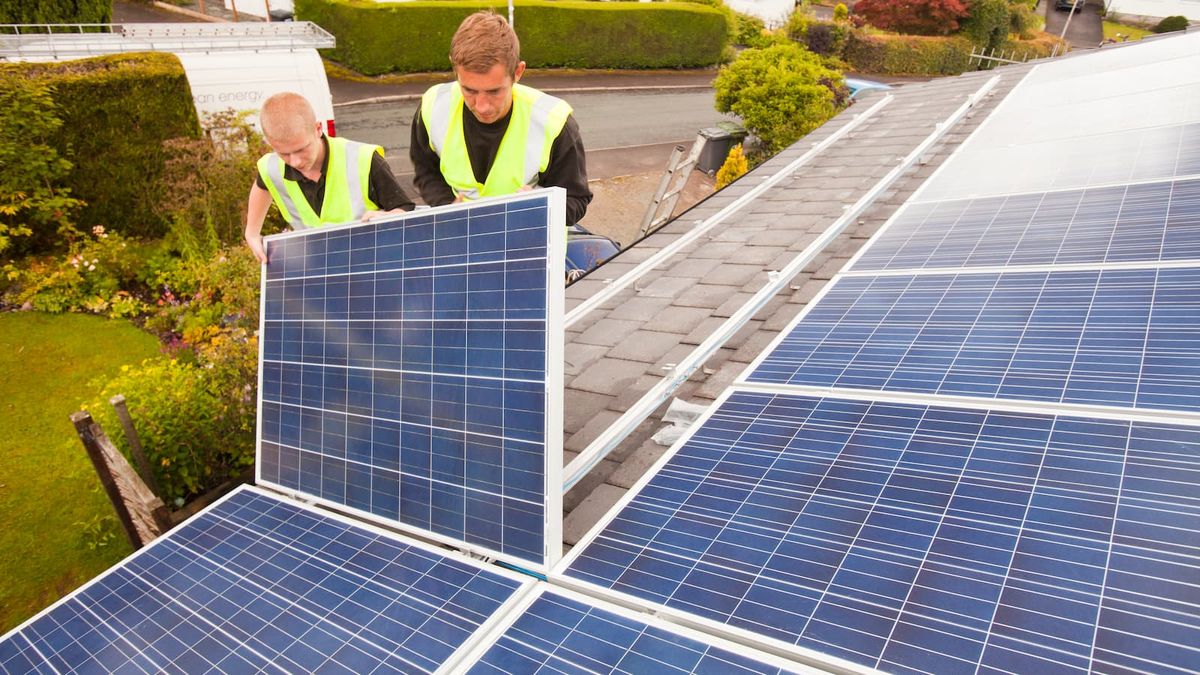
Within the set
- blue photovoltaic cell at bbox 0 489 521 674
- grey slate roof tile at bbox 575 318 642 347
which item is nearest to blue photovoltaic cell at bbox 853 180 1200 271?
grey slate roof tile at bbox 575 318 642 347

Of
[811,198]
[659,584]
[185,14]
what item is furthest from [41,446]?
[185,14]

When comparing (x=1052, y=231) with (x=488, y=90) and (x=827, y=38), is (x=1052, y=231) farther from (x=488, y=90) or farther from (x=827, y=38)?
(x=827, y=38)

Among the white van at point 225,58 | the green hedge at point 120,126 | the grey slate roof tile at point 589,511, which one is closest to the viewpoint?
the grey slate roof tile at point 589,511

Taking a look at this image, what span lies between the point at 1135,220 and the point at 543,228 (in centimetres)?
429

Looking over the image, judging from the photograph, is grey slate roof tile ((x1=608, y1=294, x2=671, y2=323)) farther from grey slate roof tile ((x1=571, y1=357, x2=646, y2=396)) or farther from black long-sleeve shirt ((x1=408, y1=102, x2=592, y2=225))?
black long-sleeve shirt ((x1=408, y1=102, x2=592, y2=225))

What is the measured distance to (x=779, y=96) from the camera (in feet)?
66.0

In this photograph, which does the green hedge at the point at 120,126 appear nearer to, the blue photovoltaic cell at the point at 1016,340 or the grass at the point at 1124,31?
the blue photovoltaic cell at the point at 1016,340

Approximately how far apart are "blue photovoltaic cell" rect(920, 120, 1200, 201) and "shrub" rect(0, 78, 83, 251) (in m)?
13.3

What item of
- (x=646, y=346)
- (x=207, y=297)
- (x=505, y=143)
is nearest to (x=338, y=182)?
(x=505, y=143)

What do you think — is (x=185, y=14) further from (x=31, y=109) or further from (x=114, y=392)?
(x=114, y=392)

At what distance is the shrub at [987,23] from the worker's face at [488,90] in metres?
52.1

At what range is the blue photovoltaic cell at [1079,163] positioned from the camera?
5316mm

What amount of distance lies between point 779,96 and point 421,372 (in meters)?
19.7

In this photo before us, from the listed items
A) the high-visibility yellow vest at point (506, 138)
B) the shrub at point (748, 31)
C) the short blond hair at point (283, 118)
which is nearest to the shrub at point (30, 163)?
the short blond hair at point (283, 118)
